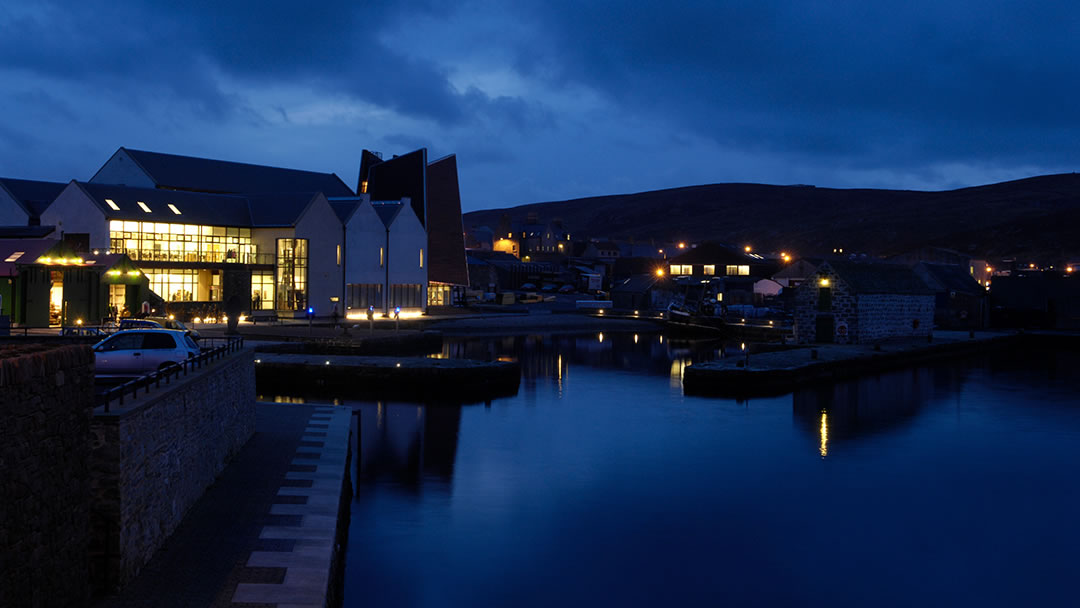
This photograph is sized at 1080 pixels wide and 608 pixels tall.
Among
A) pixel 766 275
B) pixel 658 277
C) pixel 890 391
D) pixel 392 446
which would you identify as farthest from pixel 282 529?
pixel 766 275

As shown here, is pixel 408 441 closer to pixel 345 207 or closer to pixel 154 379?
pixel 154 379

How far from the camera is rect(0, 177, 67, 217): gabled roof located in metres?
69.2

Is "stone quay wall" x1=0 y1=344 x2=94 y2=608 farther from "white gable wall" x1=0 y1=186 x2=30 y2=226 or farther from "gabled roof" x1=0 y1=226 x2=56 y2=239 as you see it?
"white gable wall" x1=0 y1=186 x2=30 y2=226

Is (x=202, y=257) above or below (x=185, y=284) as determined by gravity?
above

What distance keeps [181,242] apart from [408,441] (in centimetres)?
4369

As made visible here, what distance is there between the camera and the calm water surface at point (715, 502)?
18938 mm

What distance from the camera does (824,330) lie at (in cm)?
6250

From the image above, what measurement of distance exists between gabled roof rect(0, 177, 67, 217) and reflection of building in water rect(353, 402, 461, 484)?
45324 mm

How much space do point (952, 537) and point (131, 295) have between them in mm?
48230

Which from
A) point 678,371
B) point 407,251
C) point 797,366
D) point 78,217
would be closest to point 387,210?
point 407,251

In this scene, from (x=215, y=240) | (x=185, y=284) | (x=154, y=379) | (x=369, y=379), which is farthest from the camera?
(x=215, y=240)

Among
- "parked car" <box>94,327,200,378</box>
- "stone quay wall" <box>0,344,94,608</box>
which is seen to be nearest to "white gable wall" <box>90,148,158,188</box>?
"parked car" <box>94,327,200,378</box>

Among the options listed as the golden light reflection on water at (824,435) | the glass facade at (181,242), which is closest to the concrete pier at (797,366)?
the golden light reflection on water at (824,435)

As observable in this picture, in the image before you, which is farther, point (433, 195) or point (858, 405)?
point (433, 195)
